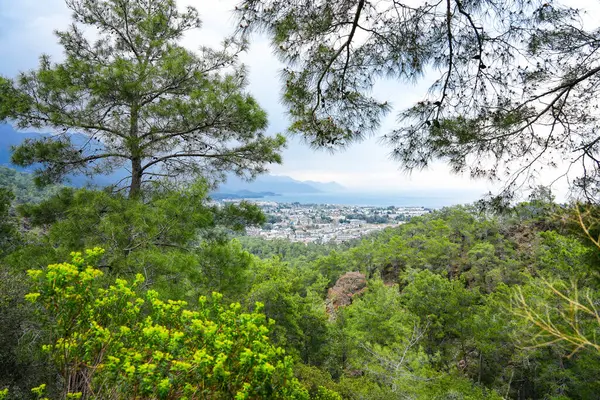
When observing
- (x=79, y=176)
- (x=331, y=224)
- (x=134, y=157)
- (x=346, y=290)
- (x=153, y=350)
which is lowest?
(x=331, y=224)

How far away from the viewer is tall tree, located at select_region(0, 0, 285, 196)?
159 inches

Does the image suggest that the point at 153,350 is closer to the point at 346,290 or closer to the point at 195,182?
the point at 195,182

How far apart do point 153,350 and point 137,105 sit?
3.87 meters

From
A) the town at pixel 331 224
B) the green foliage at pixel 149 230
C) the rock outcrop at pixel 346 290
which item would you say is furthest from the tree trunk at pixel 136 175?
the town at pixel 331 224

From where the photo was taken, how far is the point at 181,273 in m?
3.94

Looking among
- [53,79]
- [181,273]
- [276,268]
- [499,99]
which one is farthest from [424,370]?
[53,79]

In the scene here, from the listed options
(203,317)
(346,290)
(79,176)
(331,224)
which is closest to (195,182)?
(79,176)

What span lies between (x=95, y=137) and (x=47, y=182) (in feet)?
3.05

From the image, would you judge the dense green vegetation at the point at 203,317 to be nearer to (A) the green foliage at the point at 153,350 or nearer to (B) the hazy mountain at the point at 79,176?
(A) the green foliage at the point at 153,350

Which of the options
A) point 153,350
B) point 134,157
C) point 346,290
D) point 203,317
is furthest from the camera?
point 346,290

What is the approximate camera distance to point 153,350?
1.61 meters

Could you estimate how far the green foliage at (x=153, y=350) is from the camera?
141 cm

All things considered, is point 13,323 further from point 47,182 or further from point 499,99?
point 499,99

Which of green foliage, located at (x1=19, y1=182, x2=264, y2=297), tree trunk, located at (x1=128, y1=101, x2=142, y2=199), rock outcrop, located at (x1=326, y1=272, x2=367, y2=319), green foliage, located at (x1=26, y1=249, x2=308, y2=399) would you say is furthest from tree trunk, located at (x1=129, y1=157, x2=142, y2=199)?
rock outcrop, located at (x1=326, y1=272, x2=367, y2=319)
